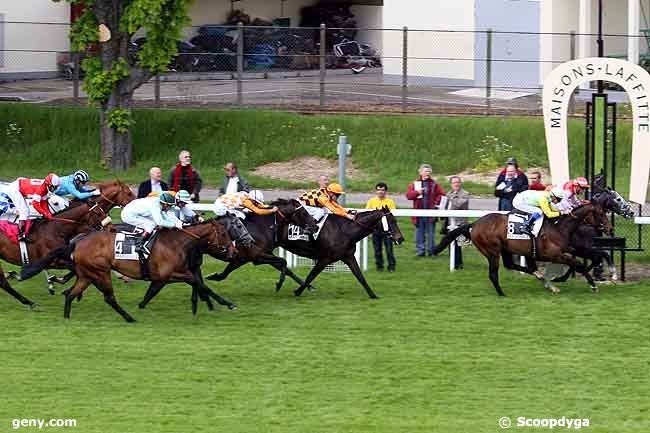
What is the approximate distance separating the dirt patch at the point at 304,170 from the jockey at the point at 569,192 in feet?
25.3

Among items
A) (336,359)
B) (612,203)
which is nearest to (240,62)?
(612,203)

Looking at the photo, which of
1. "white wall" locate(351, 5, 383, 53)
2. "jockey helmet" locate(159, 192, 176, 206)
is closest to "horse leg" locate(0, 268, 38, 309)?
"jockey helmet" locate(159, 192, 176, 206)

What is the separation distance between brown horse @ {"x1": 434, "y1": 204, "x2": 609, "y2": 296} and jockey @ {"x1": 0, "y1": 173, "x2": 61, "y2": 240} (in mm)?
4889

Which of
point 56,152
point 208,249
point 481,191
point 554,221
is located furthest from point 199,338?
point 56,152

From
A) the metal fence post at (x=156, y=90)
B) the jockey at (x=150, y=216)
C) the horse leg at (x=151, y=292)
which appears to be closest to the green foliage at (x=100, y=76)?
the metal fence post at (x=156, y=90)

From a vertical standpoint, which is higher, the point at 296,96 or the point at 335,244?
the point at 296,96

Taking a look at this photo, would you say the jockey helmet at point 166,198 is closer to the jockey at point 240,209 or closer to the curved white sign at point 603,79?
the jockey at point 240,209

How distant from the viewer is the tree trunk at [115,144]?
24406 millimetres

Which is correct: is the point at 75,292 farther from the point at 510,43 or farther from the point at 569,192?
the point at 510,43

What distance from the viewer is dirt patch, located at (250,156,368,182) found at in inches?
953

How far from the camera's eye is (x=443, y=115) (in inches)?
1021

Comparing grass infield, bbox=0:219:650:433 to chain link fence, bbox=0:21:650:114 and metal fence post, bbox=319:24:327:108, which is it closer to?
metal fence post, bbox=319:24:327:108

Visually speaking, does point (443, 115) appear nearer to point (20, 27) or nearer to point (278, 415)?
point (20, 27)

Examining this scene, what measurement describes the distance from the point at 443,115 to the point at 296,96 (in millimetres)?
2976
